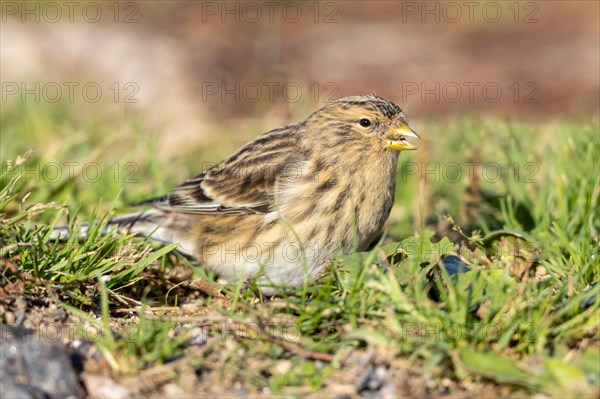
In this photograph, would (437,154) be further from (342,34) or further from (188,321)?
(342,34)

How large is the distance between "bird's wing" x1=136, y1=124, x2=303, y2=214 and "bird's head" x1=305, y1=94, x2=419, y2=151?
0.28 m

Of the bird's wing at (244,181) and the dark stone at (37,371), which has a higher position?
the bird's wing at (244,181)

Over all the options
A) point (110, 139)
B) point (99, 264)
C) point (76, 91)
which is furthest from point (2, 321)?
point (76, 91)

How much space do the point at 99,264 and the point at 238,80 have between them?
8.66 meters

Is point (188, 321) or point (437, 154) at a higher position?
point (437, 154)

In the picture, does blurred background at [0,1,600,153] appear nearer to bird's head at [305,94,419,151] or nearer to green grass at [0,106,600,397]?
green grass at [0,106,600,397]

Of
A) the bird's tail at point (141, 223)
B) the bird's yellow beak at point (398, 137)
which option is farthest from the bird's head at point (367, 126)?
the bird's tail at point (141, 223)

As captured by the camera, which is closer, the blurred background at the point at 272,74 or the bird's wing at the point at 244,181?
the bird's wing at the point at 244,181

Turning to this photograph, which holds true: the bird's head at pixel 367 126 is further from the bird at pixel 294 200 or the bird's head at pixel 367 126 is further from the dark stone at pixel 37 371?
the dark stone at pixel 37 371

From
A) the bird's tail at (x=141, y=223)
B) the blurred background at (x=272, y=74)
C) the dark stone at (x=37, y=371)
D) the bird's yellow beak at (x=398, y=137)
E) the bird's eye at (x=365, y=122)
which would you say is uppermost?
the blurred background at (x=272, y=74)

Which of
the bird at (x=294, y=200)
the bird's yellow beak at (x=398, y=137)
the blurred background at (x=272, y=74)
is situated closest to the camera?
the bird at (x=294, y=200)

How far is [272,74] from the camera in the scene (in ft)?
43.2

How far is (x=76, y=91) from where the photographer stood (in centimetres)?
1168

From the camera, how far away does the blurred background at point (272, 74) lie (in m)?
7.82
